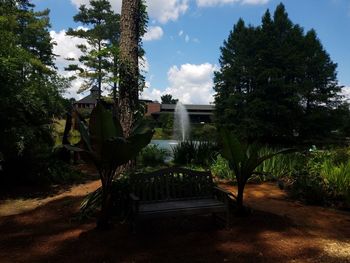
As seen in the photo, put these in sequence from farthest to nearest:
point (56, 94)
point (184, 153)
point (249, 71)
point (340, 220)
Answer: point (249, 71) < point (184, 153) < point (56, 94) < point (340, 220)

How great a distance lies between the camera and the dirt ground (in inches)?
151

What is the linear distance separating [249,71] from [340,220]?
84.5 feet

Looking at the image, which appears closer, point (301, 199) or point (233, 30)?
point (301, 199)

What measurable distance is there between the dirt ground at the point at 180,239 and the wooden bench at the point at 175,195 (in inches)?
12.8

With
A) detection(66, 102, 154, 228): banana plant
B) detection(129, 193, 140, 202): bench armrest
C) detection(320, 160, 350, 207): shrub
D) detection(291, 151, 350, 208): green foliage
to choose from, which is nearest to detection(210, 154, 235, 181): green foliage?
detection(291, 151, 350, 208): green foliage

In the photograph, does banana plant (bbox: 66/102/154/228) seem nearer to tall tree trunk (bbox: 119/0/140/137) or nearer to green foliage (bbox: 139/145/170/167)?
tall tree trunk (bbox: 119/0/140/137)

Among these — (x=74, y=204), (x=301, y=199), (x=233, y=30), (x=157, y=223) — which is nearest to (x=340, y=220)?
(x=301, y=199)

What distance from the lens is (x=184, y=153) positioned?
10.8 metres

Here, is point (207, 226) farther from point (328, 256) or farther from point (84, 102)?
point (84, 102)

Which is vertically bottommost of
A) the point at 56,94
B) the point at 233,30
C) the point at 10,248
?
the point at 10,248

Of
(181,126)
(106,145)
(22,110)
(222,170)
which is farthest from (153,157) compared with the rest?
(181,126)

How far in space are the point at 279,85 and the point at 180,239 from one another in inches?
976

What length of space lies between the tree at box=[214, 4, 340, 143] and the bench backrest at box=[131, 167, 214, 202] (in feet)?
73.6

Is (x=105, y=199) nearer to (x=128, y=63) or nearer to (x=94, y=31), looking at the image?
(x=128, y=63)
